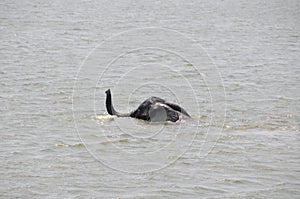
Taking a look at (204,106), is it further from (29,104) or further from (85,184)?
(85,184)

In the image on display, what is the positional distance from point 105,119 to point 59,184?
3705 mm

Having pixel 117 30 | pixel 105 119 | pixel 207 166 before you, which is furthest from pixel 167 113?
pixel 117 30

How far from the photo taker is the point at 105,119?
12.4m

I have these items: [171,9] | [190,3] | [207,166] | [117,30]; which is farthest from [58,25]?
[207,166]

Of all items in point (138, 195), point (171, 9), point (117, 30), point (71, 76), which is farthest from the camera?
point (171, 9)

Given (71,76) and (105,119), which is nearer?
(105,119)

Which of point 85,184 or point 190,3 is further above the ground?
point 190,3

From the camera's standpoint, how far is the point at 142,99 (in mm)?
14117

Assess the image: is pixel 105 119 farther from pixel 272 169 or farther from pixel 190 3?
pixel 190 3

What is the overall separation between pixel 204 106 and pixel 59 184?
544cm

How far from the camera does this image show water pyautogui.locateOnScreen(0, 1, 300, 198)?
9.03m

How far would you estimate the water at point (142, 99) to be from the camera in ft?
29.6

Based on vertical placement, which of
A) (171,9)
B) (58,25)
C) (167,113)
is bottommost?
(167,113)

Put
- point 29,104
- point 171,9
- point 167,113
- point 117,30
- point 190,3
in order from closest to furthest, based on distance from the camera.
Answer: point 167,113, point 29,104, point 117,30, point 171,9, point 190,3
